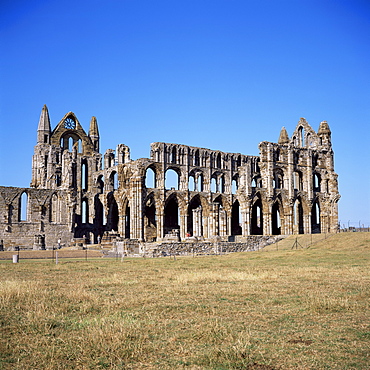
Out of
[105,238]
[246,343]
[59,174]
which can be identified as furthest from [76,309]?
[59,174]

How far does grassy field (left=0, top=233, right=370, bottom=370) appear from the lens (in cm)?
705

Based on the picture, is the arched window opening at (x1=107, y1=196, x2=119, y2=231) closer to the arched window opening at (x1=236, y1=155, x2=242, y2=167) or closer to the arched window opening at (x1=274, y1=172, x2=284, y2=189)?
the arched window opening at (x1=236, y1=155, x2=242, y2=167)

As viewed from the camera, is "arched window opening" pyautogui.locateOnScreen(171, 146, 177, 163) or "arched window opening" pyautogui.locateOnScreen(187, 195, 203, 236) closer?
"arched window opening" pyautogui.locateOnScreen(187, 195, 203, 236)

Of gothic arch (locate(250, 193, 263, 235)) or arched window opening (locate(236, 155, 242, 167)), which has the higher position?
arched window opening (locate(236, 155, 242, 167))

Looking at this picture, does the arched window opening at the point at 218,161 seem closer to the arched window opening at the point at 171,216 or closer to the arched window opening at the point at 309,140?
the arched window opening at the point at 171,216

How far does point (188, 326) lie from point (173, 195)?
4719cm

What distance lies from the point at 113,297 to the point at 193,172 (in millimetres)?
45908

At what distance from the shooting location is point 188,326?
9.32 meters

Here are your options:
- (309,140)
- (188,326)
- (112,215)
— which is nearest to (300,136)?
(309,140)

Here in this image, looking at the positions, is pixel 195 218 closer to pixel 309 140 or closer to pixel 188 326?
pixel 309 140

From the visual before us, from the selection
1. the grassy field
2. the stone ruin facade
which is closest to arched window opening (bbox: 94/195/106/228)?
the stone ruin facade

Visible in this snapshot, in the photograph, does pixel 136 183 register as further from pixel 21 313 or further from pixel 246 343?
pixel 246 343

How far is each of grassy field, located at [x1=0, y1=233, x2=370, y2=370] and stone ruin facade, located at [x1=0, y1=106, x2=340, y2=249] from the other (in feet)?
107

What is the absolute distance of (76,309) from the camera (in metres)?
11.2
